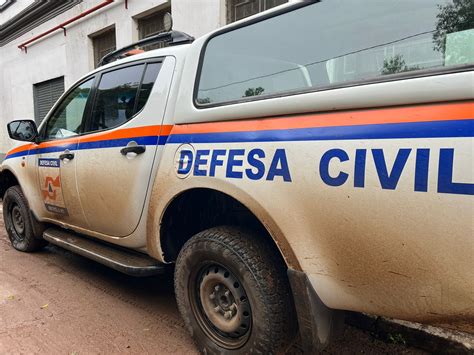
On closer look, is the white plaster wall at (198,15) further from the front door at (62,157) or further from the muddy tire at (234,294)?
the muddy tire at (234,294)

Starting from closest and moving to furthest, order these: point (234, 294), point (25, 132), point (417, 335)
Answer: point (234, 294) → point (417, 335) → point (25, 132)

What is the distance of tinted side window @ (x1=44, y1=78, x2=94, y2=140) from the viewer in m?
3.47

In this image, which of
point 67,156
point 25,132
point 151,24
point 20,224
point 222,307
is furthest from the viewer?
point 151,24

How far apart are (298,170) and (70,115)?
273 cm

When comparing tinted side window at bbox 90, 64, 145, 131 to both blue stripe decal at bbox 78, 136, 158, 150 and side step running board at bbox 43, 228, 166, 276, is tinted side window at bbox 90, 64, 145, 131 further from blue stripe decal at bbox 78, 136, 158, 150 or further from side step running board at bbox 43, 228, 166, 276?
side step running board at bbox 43, 228, 166, 276

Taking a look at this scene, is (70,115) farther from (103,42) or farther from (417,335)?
(103,42)

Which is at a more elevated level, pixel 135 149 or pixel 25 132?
pixel 25 132

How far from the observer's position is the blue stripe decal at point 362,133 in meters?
1.33

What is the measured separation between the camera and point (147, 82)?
2826 mm

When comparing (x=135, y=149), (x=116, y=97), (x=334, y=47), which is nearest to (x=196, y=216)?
(x=135, y=149)

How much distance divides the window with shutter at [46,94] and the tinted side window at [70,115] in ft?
27.4

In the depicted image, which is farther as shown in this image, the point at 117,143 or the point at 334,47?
the point at 117,143

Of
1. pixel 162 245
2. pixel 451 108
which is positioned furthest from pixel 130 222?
pixel 451 108

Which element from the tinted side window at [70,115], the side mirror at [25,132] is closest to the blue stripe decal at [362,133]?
the tinted side window at [70,115]
